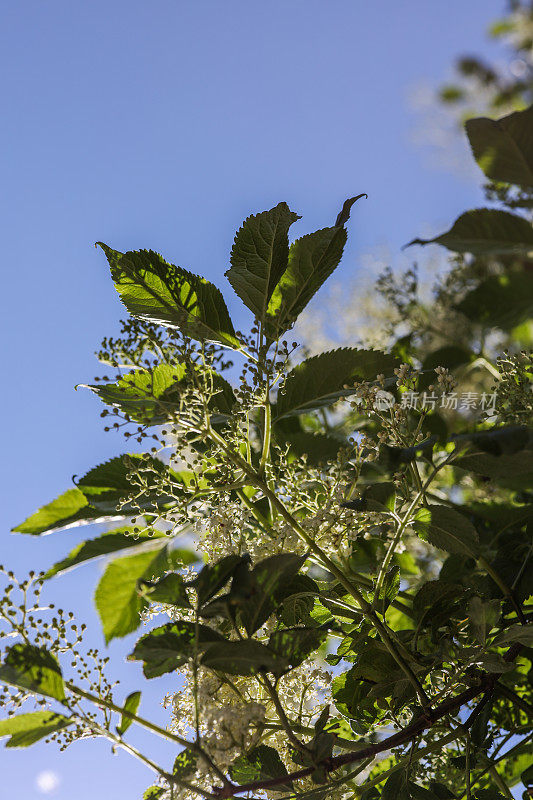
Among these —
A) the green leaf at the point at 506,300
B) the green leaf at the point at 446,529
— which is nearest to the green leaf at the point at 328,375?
the green leaf at the point at 446,529

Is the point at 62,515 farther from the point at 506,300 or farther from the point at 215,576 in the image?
the point at 506,300

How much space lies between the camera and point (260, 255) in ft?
3.05

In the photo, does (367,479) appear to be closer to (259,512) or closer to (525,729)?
(259,512)

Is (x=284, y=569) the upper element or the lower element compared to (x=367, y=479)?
lower

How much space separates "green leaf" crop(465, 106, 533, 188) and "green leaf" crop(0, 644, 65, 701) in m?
0.65

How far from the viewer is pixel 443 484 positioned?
5.79 ft

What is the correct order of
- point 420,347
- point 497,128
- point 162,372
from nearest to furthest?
point 497,128 < point 162,372 < point 420,347

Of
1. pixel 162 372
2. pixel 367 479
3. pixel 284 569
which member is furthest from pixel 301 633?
pixel 367 479

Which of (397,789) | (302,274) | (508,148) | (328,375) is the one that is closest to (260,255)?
(302,274)

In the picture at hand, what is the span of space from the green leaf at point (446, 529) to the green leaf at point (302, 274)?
0.31 meters

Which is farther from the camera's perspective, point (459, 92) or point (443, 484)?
point (459, 92)

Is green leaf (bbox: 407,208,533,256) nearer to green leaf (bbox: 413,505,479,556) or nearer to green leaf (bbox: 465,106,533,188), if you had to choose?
green leaf (bbox: 465,106,533,188)

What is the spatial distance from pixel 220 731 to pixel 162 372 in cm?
49

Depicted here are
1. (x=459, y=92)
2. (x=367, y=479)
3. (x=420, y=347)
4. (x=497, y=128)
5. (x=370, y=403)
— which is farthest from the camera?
(x=459, y=92)
